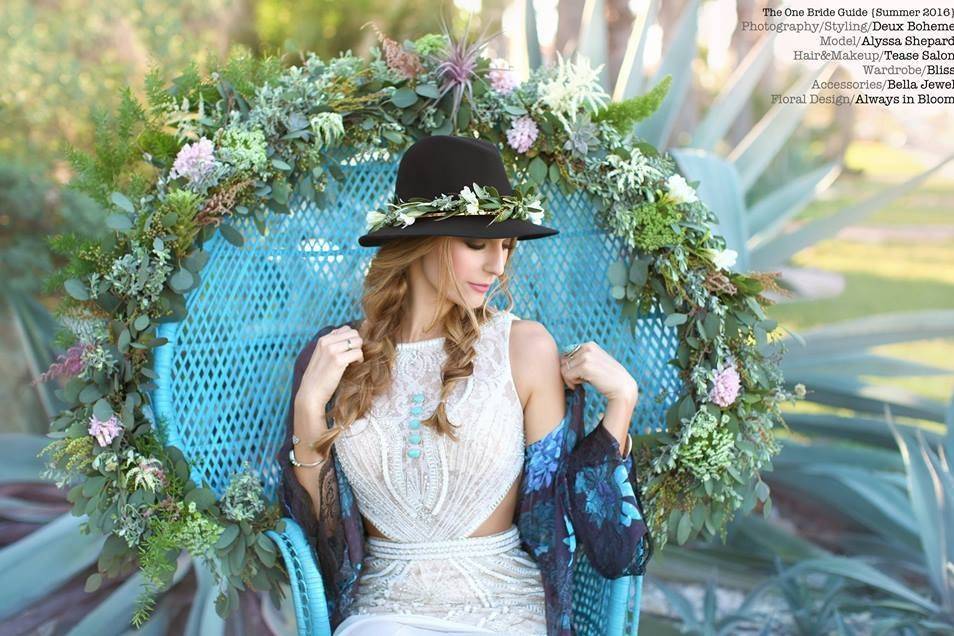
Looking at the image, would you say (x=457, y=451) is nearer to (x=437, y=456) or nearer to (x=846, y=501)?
(x=437, y=456)

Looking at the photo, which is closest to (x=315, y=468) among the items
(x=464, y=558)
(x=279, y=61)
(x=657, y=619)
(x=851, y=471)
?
(x=464, y=558)

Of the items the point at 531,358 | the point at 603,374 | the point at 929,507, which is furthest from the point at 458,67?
the point at 929,507

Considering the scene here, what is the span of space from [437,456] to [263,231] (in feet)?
2.80

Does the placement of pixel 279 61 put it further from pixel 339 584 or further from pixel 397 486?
pixel 339 584

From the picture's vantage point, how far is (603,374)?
8.57 ft

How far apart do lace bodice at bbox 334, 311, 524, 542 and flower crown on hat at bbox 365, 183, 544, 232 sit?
0.40 metres

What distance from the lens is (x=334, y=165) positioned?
9.83 feet

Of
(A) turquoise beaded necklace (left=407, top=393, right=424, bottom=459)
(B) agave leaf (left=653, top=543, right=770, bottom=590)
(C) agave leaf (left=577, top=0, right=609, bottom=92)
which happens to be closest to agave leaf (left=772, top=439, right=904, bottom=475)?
(B) agave leaf (left=653, top=543, right=770, bottom=590)

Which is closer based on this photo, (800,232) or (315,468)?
(315,468)

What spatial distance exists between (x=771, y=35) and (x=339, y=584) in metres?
3.26

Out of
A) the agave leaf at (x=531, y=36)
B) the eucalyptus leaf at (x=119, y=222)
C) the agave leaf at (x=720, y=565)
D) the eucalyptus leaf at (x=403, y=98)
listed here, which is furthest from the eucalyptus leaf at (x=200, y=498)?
the agave leaf at (x=531, y=36)

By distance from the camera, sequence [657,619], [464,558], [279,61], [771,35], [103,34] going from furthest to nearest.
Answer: [103,34] < [771,35] < [657,619] < [279,61] < [464,558]

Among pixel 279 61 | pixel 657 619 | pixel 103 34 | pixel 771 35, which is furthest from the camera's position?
pixel 103 34

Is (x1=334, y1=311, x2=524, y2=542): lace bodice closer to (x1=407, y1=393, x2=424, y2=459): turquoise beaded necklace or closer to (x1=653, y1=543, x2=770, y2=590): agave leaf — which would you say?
(x1=407, y1=393, x2=424, y2=459): turquoise beaded necklace
